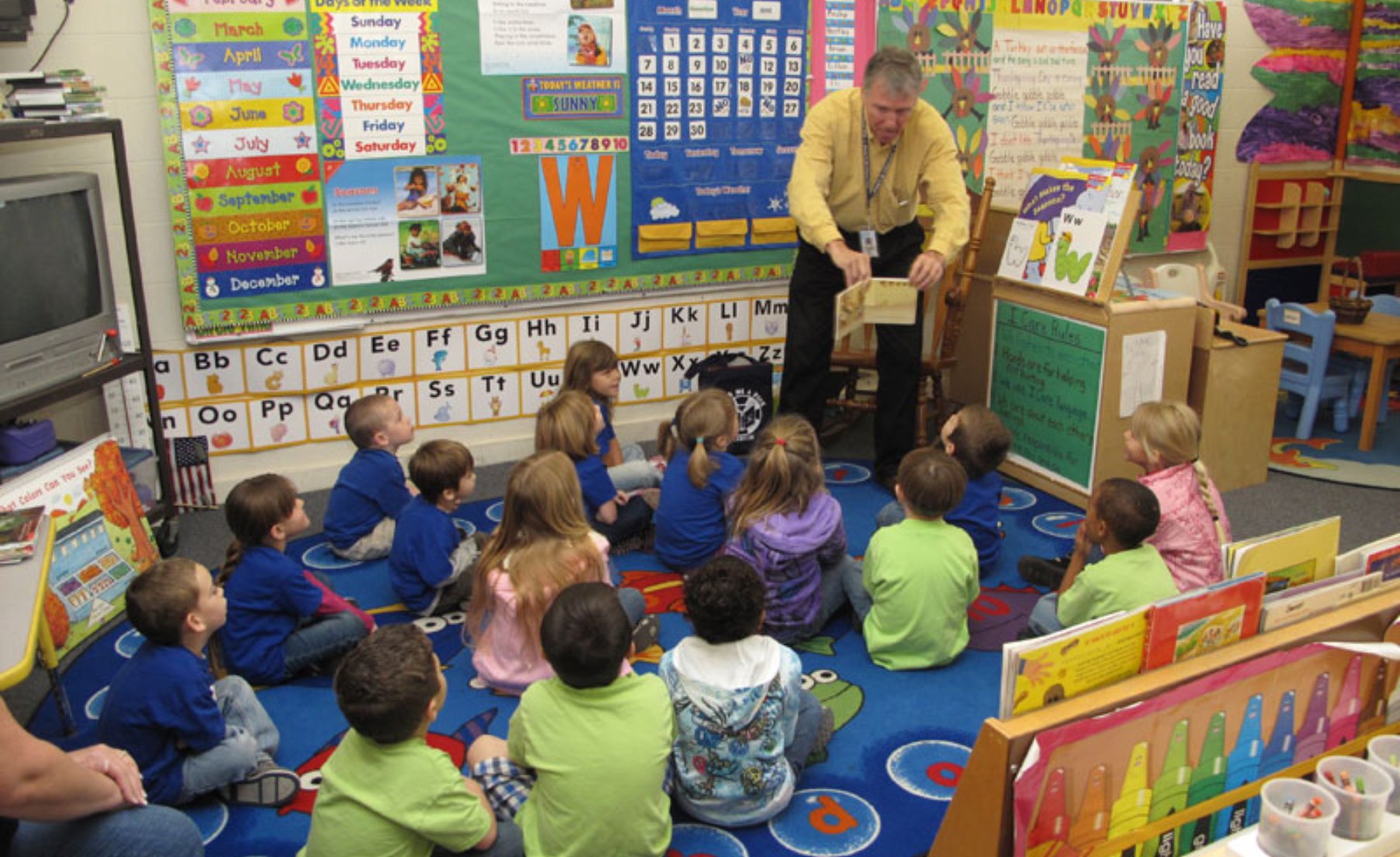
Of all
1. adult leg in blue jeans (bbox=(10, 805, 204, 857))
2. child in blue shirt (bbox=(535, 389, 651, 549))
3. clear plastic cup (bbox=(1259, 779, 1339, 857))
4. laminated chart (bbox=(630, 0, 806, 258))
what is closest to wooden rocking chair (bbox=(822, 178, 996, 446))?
laminated chart (bbox=(630, 0, 806, 258))

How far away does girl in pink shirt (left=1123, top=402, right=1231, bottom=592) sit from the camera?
3330 mm

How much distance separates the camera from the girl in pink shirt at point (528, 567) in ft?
9.98

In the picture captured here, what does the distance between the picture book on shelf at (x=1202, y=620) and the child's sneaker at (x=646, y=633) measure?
5.28 feet

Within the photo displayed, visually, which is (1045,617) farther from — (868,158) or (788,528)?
(868,158)

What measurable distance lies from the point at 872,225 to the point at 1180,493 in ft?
5.70

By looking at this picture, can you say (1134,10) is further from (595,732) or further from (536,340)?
(595,732)

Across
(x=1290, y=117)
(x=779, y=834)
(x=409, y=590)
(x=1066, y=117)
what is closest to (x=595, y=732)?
(x=779, y=834)

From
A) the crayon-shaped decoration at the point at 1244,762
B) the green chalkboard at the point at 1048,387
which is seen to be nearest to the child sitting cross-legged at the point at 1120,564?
the crayon-shaped decoration at the point at 1244,762

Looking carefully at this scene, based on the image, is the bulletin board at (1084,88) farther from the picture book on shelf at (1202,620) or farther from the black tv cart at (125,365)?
the picture book on shelf at (1202,620)

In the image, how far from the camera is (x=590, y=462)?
12.7ft

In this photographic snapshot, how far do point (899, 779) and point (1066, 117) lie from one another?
402cm

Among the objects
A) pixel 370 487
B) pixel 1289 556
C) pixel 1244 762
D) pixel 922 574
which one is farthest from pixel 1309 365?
pixel 370 487

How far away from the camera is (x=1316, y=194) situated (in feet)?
21.7

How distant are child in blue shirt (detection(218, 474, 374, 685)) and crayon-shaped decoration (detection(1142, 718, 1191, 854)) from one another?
A: 2090mm
